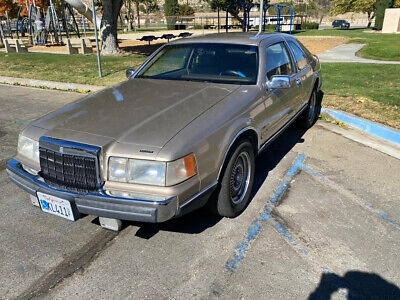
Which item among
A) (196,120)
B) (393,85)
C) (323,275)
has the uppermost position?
(196,120)

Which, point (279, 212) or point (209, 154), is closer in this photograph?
point (209, 154)

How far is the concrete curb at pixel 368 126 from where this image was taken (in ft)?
17.1


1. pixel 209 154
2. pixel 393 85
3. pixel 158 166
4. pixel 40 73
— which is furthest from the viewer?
pixel 40 73

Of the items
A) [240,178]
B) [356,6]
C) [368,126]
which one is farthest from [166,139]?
[356,6]

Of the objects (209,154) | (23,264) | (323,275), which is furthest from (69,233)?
(323,275)

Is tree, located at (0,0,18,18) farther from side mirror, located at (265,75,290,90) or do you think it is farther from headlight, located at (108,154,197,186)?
headlight, located at (108,154,197,186)

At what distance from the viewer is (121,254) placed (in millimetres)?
2840

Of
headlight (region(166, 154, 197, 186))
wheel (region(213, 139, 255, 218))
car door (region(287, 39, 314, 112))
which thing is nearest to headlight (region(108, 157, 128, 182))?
headlight (region(166, 154, 197, 186))

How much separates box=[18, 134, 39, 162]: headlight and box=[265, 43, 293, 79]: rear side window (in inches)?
98.2

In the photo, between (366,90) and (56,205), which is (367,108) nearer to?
(366,90)

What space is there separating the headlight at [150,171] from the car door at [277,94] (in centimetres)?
140

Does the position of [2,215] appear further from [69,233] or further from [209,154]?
[209,154]

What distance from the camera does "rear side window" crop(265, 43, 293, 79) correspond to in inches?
155

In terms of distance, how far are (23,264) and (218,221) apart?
1.71 meters
